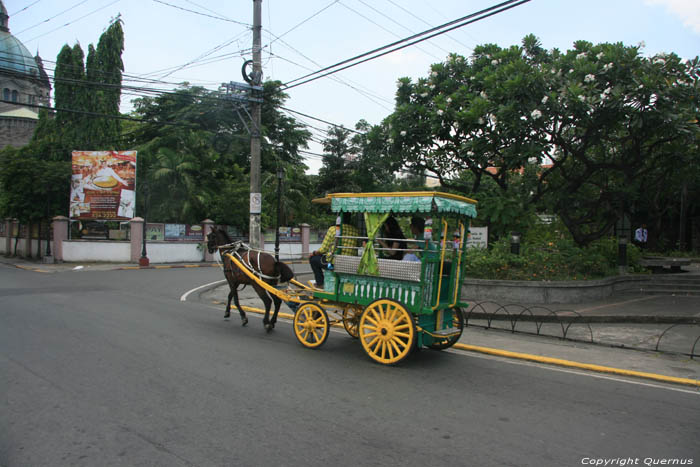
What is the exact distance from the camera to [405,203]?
6.52m

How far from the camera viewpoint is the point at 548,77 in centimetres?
1259

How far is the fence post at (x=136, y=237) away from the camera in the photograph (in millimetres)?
24484

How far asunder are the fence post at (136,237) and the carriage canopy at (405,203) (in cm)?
2027

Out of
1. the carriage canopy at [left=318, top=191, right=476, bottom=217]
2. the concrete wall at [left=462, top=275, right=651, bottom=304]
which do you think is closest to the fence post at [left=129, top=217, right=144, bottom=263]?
the concrete wall at [left=462, top=275, right=651, bottom=304]

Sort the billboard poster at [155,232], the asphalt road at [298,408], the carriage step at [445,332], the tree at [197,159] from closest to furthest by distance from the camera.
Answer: the asphalt road at [298,408], the carriage step at [445,332], the billboard poster at [155,232], the tree at [197,159]

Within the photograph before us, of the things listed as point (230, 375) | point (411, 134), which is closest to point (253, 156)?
point (411, 134)

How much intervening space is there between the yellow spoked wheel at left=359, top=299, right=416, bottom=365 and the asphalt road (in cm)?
25

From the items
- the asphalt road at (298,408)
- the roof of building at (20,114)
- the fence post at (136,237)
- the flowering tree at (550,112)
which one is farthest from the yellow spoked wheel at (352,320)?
the roof of building at (20,114)

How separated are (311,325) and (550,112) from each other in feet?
30.6

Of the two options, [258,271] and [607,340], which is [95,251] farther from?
[607,340]

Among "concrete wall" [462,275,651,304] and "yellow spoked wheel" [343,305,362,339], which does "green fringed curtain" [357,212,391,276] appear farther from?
"concrete wall" [462,275,651,304]

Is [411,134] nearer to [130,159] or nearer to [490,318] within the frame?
[490,318]

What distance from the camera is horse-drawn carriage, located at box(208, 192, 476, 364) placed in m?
6.38

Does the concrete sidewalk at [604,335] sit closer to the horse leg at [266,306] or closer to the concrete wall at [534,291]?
the concrete wall at [534,291]
